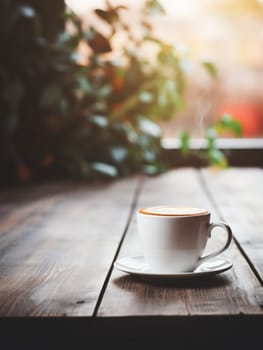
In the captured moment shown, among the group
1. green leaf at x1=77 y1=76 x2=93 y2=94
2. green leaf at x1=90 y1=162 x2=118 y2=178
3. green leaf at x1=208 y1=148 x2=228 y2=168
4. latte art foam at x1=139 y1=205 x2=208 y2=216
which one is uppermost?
green leaf at x1=77 y1=76 x2=93 y2=94

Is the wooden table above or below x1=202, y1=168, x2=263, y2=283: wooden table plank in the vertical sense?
above

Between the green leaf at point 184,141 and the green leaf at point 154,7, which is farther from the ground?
the green leaf at point 154,7

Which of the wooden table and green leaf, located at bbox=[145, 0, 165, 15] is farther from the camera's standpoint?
green leaf, located at bbox=[145, 0, 165, 15]

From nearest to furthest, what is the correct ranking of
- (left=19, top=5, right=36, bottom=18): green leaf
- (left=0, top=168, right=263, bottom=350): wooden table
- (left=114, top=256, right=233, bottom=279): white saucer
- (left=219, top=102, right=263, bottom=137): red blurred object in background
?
(left=0, top=168, right=263, bottom=350): wooden table → (left=114, top=256, right=233, bottom=279): white saucer → (left=19, top=5, right=36, bottom=18): green leaf → (left=219, top=102, right=263, bottom=137): red blurred object in background

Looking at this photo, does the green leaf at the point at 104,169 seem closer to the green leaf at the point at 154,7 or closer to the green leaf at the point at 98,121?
the green leaf at the point at 98,121

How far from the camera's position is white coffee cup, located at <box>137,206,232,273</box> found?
80 centimetres

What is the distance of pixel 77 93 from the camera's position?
2592mm

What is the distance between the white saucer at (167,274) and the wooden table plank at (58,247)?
4 centimetres

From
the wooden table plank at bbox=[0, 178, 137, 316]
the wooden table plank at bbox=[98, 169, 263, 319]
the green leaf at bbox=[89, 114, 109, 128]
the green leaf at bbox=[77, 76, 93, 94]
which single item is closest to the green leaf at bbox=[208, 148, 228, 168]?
the green leaf at bbox=[89, 114, 109, 128]

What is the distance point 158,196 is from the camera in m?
1.86

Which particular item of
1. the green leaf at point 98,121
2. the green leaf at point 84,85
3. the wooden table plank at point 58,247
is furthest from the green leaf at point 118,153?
the wooden table plank at point 58,247

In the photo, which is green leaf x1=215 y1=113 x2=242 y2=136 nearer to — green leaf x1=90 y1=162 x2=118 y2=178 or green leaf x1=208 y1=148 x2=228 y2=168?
green leaf x1=208 y1=148 x2=228 y2=168

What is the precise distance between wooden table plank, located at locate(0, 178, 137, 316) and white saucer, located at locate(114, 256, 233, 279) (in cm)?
4

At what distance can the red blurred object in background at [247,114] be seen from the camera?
3297mm
